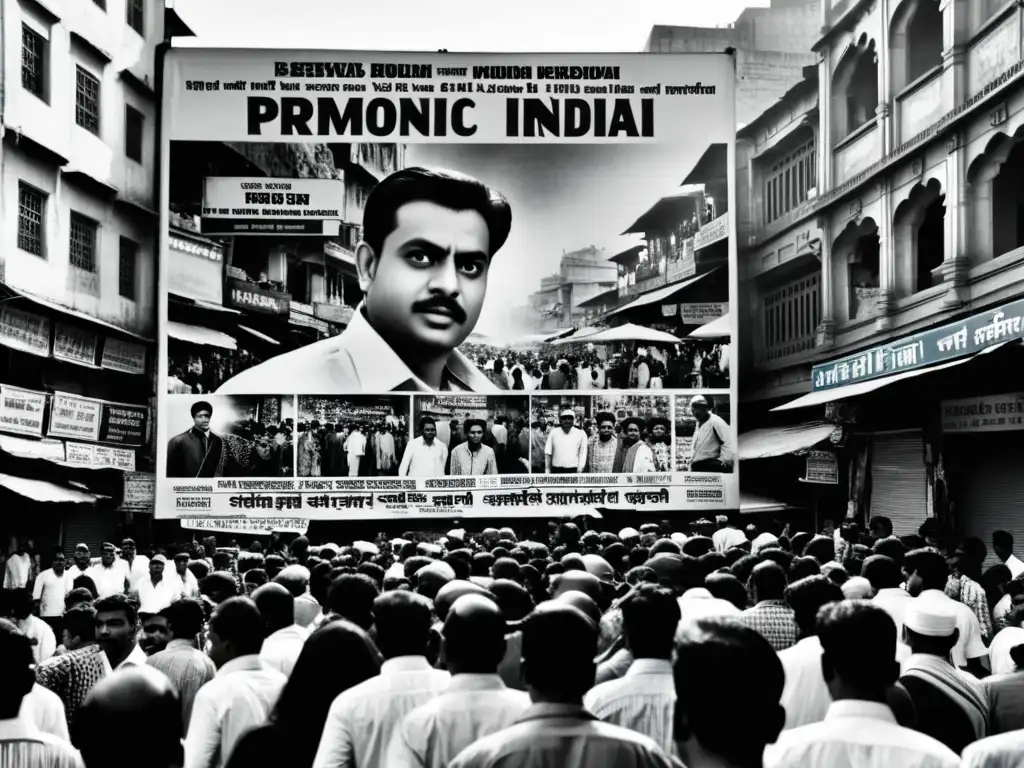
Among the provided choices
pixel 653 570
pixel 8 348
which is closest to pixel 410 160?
pixel 8 348

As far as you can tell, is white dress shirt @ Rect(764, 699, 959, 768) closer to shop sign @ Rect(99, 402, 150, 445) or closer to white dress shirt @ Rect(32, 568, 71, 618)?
white dress shirt @ Rect(32, 568, 71, 618)

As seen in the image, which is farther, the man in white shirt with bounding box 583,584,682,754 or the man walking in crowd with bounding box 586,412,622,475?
the man walking in crowd with bounding box 586,412,622,475

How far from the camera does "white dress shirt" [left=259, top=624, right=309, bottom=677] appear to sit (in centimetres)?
557

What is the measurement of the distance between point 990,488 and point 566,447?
7.13m

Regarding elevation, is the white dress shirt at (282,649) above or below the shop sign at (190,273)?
below

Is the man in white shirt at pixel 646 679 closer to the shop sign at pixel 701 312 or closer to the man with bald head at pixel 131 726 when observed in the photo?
the man with bald head at pixel 131 726

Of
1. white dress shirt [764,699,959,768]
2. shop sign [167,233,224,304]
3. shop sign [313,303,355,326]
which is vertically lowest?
white dress shirt [764,699,959,768]

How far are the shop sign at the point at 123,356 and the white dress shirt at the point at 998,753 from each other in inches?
729

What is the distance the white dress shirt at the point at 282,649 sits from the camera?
557 centimetres

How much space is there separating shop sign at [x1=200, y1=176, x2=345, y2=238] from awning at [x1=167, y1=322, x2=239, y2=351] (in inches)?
63.3

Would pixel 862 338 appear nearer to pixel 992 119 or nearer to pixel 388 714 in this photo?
pixel 992 119

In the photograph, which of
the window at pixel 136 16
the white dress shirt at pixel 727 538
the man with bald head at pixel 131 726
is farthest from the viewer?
the window at pixel 136 16

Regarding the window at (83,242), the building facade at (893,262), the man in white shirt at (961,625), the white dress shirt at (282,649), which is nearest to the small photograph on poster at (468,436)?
the building facade at (893,262)

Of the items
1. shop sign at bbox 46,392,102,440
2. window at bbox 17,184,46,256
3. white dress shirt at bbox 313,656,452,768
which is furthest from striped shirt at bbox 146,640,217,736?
window at bbox 17,184,46,256
